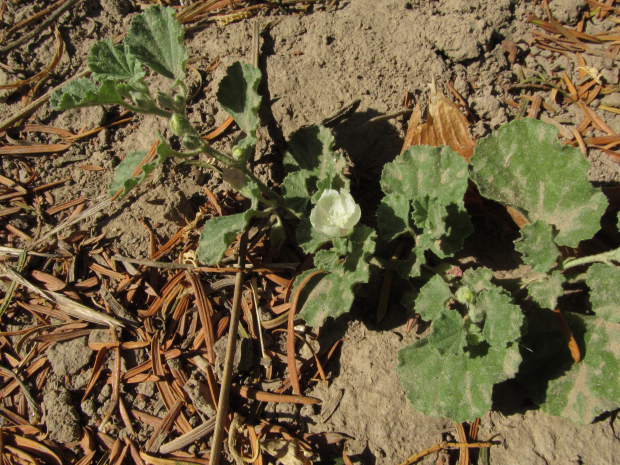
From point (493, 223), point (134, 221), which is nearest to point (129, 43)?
point (134, 221)

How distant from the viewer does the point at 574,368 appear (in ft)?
8.80

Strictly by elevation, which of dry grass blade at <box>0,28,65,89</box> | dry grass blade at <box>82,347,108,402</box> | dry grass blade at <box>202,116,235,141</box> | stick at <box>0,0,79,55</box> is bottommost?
dry grass blade at <box>82,347,108,402</box>

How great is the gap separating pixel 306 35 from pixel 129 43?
144 cm

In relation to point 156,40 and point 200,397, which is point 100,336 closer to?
point 200,397

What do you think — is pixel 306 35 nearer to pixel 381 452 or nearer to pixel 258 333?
pixel 258 333

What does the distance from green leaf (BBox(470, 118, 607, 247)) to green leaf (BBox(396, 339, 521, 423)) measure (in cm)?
88

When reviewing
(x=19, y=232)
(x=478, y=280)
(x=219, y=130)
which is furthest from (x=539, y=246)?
(x=19, y=232)

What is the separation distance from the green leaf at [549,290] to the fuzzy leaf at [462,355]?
8.5 inches

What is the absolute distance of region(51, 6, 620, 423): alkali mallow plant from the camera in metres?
2.47

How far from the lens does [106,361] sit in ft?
9.87

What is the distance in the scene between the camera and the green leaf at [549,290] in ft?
8.07

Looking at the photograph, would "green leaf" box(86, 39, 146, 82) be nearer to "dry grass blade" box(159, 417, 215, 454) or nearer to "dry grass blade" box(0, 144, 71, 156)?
"dry grass blade" box(0, 144, 71, 156)

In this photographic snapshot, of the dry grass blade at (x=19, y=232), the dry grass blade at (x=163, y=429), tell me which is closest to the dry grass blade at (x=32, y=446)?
the dry grass blade at (x=163, y=429)

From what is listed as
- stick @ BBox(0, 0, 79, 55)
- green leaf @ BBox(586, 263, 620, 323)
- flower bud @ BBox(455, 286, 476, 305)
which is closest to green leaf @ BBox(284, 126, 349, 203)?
flower bud @ BBox(455, 286, 476, 305)
